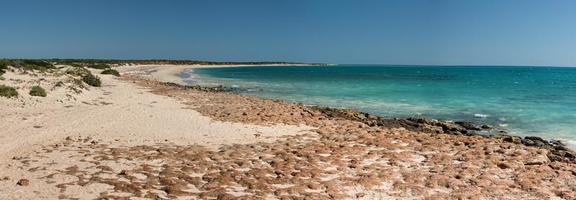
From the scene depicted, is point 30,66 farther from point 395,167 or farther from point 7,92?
point 395,167

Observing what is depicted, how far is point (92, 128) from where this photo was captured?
15.5 meters

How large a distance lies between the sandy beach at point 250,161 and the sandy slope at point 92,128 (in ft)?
0.12

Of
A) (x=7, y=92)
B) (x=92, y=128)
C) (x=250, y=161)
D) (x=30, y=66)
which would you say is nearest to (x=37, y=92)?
(x=7, y=92)

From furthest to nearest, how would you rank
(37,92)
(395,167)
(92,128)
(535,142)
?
1. (37,92)
2. (535,142)
3. (92,128)
4. (395,167)

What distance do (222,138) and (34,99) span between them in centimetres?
1070

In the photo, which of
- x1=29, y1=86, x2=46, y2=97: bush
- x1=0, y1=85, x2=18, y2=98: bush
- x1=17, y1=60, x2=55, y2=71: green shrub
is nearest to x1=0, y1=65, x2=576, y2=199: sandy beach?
x1=0, y1=85, x2=18, y2=98: bush

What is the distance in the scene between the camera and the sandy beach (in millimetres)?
9281

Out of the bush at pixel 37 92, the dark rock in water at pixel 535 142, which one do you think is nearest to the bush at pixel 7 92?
the bush at pixel 37 92

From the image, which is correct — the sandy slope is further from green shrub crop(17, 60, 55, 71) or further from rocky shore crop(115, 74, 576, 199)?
green shrub crop(17, 60, 55, 71)

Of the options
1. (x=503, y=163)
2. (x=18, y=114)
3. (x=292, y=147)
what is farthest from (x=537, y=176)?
(x=18, y=114)

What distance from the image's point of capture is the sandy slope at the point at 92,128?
10.9 meters

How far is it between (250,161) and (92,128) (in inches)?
259

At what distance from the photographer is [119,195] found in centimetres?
859

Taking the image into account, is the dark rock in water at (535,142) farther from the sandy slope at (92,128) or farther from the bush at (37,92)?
the bush at (37,92)
